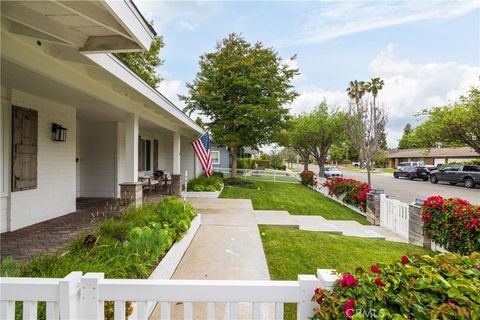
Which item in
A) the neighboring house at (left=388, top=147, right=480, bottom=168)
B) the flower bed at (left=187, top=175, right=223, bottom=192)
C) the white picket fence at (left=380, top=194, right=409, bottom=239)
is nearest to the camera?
the white picket fence at (left=380, top=194, right=409, bottom=239)

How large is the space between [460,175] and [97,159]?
23.4 m

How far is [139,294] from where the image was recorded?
1.69 m

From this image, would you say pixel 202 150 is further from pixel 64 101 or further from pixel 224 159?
pixel 224 159

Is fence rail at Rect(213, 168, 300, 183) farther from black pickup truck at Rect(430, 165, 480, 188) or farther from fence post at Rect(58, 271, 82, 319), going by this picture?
fence post at Rect(58, 271, 82, 319)

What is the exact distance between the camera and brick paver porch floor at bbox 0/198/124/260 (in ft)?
14.0

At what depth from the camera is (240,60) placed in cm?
1612

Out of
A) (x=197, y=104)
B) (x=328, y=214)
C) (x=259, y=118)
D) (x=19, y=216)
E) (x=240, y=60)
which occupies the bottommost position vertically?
(x=328, y=214)

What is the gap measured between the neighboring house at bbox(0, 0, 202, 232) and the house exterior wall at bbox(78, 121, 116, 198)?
0.03 meters

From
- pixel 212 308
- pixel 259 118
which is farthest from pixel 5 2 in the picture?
pixel 259 118

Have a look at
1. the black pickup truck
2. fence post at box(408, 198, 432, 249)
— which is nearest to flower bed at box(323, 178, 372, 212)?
fence post at box(408, 198, 432, 249)

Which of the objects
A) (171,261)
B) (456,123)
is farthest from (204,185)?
(456,123)

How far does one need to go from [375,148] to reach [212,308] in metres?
12.1

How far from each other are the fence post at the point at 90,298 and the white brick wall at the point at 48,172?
4.81 meters

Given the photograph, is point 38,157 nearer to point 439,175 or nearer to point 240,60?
point 240,60
